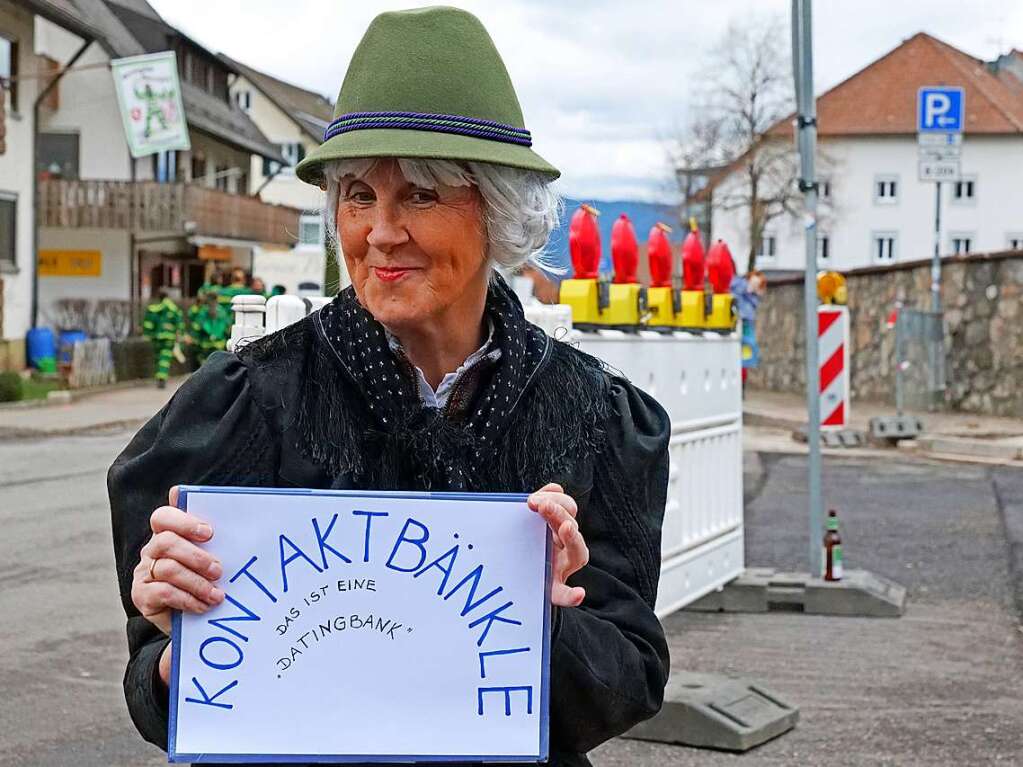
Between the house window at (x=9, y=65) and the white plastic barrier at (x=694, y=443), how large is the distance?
87.7ft

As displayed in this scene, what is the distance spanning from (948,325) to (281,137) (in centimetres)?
4931

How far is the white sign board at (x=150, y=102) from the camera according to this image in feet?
105

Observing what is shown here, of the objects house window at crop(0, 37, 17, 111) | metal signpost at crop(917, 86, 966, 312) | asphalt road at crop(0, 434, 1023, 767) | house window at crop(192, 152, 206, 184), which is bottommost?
asphalt road at crop(0, 434, 1023, 767)

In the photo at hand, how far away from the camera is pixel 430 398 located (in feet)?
7.73

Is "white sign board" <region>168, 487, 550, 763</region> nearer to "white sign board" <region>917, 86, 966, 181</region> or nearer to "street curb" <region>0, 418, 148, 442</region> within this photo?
"white sign board" <region>917, 86, 966, 181</region>

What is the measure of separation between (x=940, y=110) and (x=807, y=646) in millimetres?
12316

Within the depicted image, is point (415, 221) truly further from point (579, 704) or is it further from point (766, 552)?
point (766, 552)

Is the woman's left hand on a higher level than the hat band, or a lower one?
lower

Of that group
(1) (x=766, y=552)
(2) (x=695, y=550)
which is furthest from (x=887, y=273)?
(2) (x=695, y=550)

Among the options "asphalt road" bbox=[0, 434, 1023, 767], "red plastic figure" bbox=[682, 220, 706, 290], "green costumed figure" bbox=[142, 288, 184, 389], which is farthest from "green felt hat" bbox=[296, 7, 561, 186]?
"green costumed figure" bbox=[142, 288, 184, 389]

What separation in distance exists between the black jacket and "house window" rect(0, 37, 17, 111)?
31606 mm

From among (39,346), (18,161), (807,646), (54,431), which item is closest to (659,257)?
(807,646)

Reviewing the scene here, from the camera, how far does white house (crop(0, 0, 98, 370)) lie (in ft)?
105

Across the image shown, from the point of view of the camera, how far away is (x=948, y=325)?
22234 millimetres
